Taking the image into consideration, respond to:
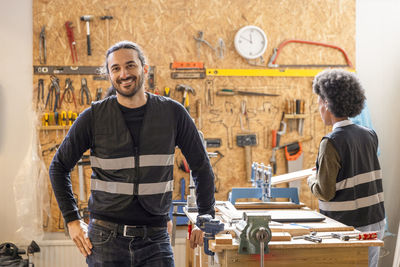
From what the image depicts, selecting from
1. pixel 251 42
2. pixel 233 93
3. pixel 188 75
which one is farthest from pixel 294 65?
pixel 188 75

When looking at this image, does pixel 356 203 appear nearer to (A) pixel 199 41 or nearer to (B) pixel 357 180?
(B) pixel 357 180

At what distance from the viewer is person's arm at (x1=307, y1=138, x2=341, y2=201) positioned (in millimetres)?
2852

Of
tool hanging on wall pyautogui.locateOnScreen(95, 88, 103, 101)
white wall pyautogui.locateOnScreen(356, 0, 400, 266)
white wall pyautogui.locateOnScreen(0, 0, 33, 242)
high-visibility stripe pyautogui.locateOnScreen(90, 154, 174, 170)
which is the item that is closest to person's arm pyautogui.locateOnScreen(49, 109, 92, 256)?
high-visibility stripe pyautogui.locateOnScreen(90, 154, 174, 170)

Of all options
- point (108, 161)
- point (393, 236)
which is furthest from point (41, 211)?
point (393, 236)

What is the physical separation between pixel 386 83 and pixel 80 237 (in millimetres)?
3643

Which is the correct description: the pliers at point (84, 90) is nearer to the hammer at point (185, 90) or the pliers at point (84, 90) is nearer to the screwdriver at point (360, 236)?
the hammer at point (185, 90)

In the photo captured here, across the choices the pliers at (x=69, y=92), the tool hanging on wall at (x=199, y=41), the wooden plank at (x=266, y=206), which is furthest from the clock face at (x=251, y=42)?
the wooden plank at (x=266, y=206)

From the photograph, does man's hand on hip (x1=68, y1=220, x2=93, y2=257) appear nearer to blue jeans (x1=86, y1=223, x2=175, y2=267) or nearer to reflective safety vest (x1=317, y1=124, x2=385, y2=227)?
blue jeans (x1=86, y1=223, x2=175, y2=267)

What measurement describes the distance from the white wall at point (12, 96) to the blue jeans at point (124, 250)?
2.62 metres

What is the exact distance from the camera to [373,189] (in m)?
2.93

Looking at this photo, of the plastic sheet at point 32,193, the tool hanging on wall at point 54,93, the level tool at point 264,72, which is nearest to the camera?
A: the plastic sheet at point 32,193

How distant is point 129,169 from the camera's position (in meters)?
2.37

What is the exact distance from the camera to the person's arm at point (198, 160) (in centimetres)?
253

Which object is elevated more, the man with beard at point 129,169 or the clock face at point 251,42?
the clock face at point 251,42
